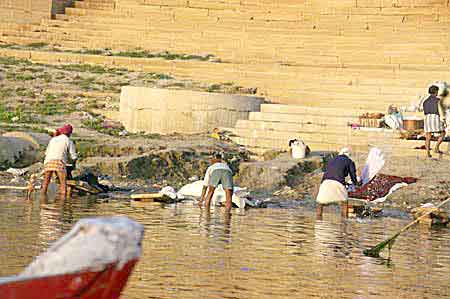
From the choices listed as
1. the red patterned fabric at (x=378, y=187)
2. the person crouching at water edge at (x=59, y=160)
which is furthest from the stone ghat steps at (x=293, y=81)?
the person crouching at water edge at (x=59, y=160)

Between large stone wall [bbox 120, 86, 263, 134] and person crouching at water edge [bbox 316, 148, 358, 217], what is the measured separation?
265 inches

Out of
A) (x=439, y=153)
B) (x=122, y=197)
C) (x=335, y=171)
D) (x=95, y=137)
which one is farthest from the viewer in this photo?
(x=95, y=137)

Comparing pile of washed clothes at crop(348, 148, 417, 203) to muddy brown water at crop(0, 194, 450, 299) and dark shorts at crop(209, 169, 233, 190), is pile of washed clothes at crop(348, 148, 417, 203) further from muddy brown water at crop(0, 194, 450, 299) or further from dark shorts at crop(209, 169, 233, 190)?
dark shorts at crop(209, 169, 233, 190)

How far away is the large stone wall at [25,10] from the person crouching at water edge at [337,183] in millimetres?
14675

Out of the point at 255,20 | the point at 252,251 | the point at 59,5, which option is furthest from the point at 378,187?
the point at 59,5

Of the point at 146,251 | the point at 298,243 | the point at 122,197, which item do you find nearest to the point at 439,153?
the point at 122,197

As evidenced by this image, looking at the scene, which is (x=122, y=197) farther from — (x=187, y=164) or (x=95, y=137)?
(x=95, y=137)

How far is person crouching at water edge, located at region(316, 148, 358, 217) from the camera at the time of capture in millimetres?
14844

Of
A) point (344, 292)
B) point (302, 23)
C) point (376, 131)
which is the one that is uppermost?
point (302, 23)

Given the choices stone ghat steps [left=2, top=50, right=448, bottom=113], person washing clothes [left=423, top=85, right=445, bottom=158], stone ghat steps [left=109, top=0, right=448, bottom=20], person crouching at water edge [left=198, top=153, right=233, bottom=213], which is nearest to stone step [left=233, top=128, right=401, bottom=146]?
stone ghat steps [left=2, top=50, right=448, bottom=113]

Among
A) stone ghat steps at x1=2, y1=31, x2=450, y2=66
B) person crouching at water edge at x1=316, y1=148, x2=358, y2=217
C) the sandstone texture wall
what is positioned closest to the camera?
person crouching at water edge at x1=316, y1=148, x2=358, y2=217

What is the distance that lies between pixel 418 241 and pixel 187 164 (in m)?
7.01

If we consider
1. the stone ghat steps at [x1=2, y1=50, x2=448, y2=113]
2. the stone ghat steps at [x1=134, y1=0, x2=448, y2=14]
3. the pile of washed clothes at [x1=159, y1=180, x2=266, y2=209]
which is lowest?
the pile of washed clothes at [x1=159, y1=180, x2=266, y2=209]

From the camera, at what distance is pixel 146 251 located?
10031mm
